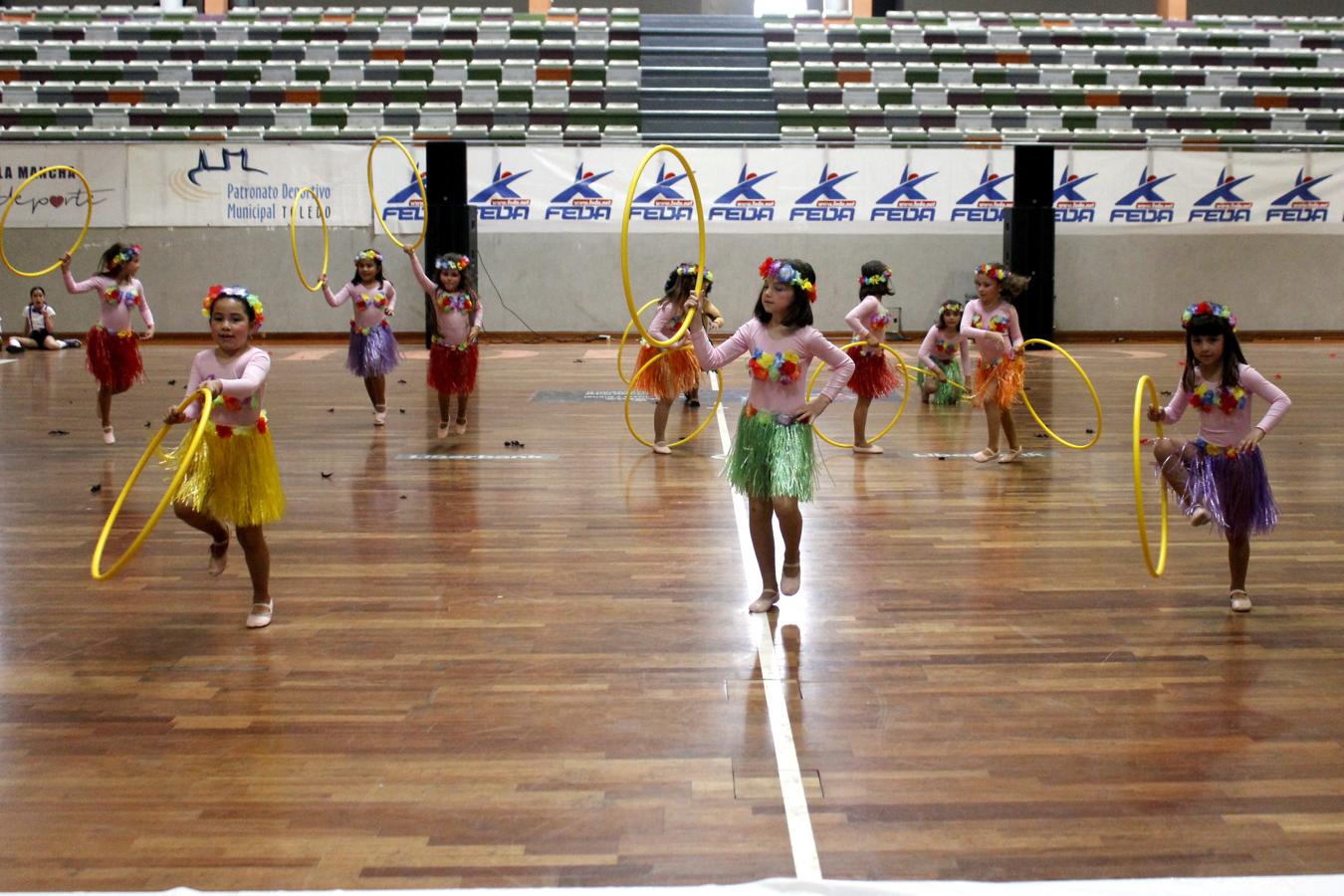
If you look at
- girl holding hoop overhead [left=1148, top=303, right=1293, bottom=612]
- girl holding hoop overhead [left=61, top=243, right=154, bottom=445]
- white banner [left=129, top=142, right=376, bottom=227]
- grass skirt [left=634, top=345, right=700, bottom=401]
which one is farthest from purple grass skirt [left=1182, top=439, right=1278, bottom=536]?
white banner [left=129, top=142, right=376, bottom=227]

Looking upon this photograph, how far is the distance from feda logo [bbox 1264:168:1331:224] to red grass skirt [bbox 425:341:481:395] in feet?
46.2

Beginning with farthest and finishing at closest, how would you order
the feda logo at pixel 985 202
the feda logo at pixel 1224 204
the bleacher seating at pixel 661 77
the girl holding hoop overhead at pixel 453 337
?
the bleacher seating at pixel 661 77 → the feda logo at pixel 1224 204 → the feda logo at pixel 985 202 → the girl holding hoop overhead at pixel 453 337

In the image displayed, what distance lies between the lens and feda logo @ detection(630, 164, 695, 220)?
18.4m

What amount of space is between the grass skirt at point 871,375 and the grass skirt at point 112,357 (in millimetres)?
5217

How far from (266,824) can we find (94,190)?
16.9 m

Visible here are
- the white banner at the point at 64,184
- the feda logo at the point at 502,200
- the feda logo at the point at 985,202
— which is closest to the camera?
the white banner at the point at 64,184

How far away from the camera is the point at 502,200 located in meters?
18.3

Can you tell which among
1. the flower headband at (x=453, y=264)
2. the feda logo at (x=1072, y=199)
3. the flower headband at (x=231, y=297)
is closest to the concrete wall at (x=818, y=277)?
the feda logo at (x=1072, y=199)

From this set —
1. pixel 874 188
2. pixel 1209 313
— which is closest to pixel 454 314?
pixel 1209 313

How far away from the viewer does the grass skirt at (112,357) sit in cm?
909

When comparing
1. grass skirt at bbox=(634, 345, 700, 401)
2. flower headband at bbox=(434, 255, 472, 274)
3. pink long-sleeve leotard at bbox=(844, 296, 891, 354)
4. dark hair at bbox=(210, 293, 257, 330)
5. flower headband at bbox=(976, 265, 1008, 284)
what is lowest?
grass skirt at bbox=(634, 345, 700, 401)

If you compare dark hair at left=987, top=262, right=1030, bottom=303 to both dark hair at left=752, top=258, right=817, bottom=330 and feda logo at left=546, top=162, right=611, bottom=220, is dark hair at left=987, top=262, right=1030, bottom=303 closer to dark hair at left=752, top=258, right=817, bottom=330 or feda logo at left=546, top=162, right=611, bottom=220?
dark hair at left=752, top=258, right=817, bottom=330

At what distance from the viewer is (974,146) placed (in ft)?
60.5

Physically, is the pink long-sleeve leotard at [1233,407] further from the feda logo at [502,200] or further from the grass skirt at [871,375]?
the feda logo at [502,200]
